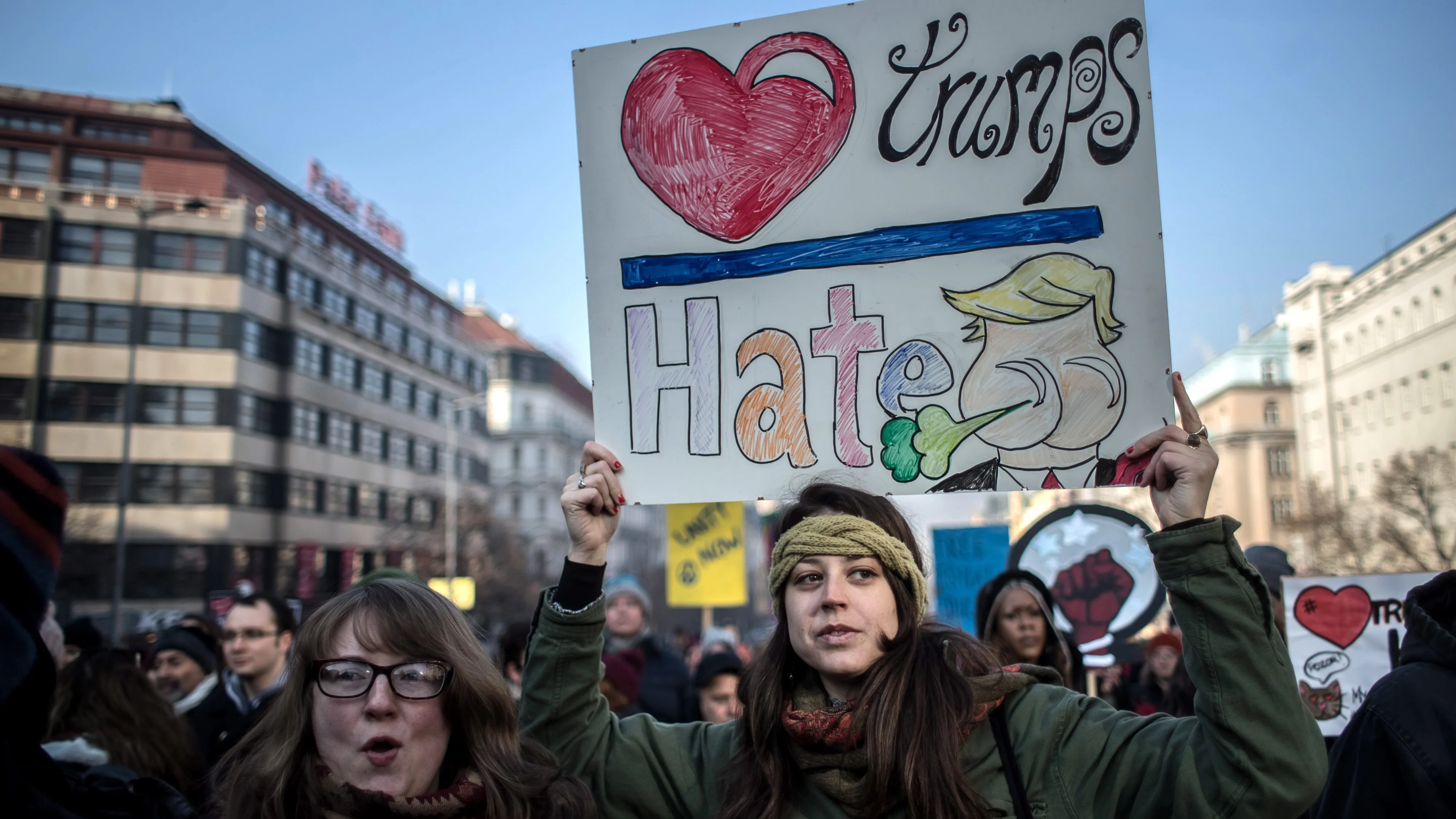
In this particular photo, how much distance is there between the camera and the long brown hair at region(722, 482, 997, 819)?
232cm

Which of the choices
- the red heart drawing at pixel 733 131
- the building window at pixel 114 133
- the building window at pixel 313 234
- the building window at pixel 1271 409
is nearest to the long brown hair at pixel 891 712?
the red heart drawing at pixel 733 131

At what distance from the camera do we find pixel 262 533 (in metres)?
43.8

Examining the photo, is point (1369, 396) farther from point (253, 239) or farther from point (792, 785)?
point (792, 785)

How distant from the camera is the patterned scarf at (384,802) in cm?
230

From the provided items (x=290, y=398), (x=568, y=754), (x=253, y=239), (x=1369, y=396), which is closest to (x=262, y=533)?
(x=290, y=398)

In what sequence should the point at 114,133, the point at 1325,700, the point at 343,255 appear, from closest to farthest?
the point at 1325,700, the point at 114,133, the point at 343,255

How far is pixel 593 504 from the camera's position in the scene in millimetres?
2912

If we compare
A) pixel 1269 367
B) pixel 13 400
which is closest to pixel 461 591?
pixel 13 400

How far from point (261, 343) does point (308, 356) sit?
3.05m

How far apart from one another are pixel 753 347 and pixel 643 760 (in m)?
1.16

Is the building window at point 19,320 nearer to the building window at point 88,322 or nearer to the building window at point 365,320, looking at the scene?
the building window at point 88,322

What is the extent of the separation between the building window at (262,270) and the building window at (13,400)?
8.65 meters

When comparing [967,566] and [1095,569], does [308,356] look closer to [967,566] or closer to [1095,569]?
[967,566]

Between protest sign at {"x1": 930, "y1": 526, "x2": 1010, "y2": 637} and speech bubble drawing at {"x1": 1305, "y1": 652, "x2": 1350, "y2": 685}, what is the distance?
12.6 feet
